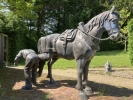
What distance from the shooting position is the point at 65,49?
5.94 meters

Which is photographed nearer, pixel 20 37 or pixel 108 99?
pixel 108 99

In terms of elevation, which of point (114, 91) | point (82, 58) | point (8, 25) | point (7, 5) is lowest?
point (114, 91)

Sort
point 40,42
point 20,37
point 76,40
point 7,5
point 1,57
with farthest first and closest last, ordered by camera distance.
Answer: point 7,5
point 20,37
point 1,57
point 40,42
point 76,40

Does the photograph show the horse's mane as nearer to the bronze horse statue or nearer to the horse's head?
the bronze horse statue

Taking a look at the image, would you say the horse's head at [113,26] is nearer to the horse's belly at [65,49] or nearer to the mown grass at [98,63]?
the horse's belly at [65,49]

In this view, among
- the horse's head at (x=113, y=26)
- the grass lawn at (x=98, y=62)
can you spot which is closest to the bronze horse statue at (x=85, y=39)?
the horse's head at (x=113, y=26)

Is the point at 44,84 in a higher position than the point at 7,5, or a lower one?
lower

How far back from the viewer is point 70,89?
19.9 feet

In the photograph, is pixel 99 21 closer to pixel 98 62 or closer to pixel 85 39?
pixel 85 39

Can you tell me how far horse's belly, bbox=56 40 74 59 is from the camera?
582 cm

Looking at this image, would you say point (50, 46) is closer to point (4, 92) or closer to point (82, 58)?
point (82, 58)

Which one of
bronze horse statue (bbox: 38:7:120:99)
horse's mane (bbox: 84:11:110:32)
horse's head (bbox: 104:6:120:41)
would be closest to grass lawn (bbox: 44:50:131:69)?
bronze horse statue (bbox: 38:7:120:99)

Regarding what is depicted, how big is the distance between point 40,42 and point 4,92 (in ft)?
6.24

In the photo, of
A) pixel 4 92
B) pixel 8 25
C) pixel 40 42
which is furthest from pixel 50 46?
pixel 8 25
